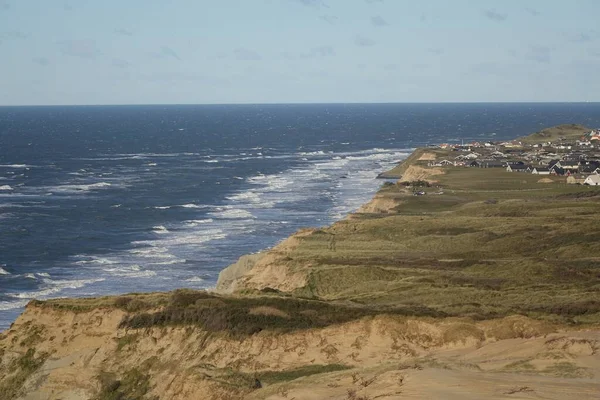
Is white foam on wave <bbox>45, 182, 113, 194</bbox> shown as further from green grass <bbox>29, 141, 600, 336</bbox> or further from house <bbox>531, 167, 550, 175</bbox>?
house <bbox>531, 167, 550, 175</bbox>

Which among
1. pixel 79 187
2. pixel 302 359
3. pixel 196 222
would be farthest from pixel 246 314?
pixel 79 187

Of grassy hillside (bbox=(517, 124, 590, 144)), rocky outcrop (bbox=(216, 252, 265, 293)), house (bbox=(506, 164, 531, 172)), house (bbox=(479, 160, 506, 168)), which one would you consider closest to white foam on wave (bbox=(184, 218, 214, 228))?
rocky outcrop (bbox=(216, 252, 265, 293))

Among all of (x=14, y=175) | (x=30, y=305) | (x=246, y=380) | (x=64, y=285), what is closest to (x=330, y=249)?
(x=64, y=285)

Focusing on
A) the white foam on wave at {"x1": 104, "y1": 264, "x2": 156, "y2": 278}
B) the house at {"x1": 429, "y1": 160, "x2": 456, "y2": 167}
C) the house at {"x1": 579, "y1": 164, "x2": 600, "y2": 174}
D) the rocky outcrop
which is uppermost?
the house at {"x1": 579, "y1": 164, "x2": 600, "y2": 174}

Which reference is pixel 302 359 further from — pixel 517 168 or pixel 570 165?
pixel 517 168

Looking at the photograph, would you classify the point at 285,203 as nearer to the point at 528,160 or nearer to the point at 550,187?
the point at 550,187

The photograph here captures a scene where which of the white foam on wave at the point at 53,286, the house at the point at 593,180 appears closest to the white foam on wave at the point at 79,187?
the white foam on wave at the point at 53,286

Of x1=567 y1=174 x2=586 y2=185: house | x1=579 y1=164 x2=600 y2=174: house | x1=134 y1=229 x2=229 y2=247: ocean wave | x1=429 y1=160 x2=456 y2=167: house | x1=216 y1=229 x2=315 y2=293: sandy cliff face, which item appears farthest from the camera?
x1=429 y1=160 x2=456 y2=167: house

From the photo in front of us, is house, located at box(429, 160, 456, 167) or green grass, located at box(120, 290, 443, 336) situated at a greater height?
green grass, located at box(120, 290, 443, 336)
